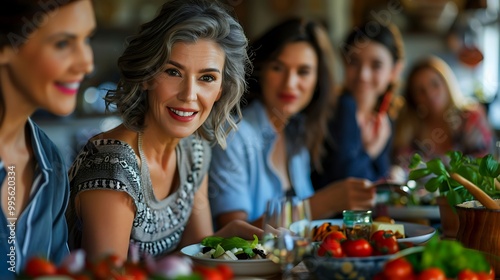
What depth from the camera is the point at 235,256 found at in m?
1.50

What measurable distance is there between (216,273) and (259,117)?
1.66m

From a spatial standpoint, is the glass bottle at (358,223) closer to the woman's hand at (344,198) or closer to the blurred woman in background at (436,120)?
the woman's hand at (344,198)

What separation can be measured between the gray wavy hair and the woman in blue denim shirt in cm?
34

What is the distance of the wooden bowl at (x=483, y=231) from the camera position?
147 cm

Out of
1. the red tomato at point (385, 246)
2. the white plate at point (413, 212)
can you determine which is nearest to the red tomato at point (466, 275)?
the red tomato at point (385, 246)

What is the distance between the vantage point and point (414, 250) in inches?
44.2

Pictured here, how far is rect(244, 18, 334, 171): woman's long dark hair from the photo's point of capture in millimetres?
2562

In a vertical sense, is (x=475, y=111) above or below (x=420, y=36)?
below

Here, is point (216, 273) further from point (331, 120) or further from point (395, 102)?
point (395, 102)

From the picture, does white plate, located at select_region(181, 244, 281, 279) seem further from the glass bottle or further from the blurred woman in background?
the blurred woman in background

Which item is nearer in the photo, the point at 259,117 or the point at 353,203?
the point at 353,203

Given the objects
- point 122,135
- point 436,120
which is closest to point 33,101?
point 122,135

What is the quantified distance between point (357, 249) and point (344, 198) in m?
0.92

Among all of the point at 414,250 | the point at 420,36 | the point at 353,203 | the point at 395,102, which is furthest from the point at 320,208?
the point at 420,36
